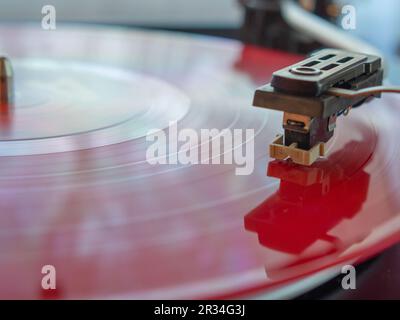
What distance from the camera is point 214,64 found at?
0.95 metres

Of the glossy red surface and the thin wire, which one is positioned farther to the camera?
the thin wire

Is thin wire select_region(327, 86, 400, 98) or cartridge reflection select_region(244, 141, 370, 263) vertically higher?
thin wire select_region(327, 86, 400, 98)

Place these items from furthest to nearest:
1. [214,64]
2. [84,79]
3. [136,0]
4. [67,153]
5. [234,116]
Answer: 1. [136,0]
2. [214,64]
3. [84,79]
4. [234,116]
5. [67,153]

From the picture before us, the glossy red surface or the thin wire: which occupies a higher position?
the thin wire

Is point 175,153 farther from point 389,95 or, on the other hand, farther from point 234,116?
point 389,95

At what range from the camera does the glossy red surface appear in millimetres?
409

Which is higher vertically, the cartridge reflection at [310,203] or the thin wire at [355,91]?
the thin wire at [355,91]

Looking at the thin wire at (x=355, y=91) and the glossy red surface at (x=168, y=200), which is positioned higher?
the thin wire at (x=355, y=91)

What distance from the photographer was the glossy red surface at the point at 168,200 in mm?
409

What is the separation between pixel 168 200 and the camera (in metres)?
0.51

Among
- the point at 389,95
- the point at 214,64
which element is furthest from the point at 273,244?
the point at 214,64

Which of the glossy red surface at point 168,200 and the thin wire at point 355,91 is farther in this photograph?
the thin wire at point 355,91
